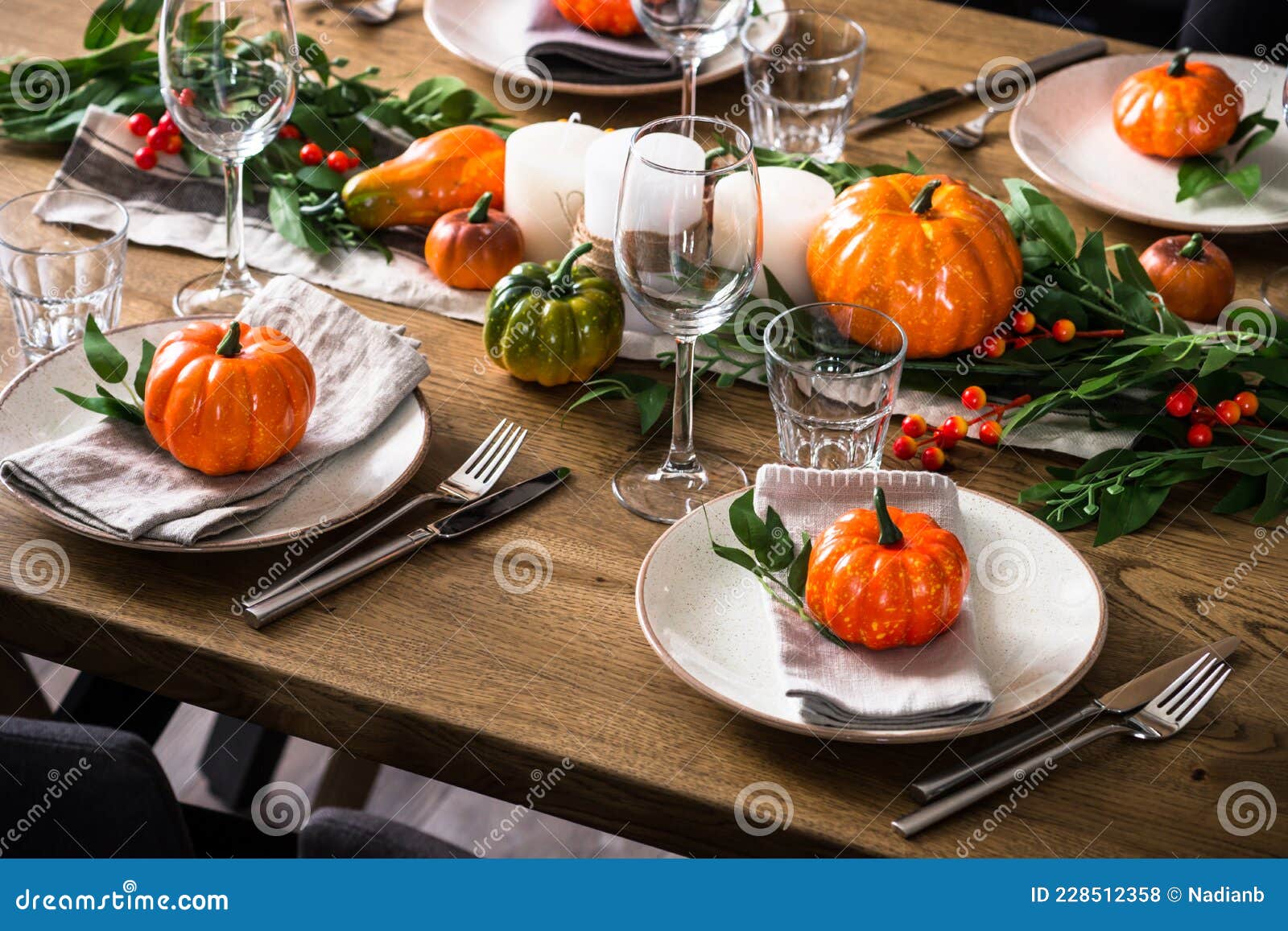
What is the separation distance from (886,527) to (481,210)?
60cm

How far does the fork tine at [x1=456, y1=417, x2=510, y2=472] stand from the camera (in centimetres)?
105

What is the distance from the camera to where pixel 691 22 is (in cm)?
135

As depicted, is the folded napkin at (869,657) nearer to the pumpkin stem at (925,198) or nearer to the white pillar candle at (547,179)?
the pumpkin stem at (925,198)

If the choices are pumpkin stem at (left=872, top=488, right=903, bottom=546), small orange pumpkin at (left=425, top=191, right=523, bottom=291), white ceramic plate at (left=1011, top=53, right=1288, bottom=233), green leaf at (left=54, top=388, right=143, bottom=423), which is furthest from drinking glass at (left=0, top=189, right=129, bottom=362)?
white ceramic plate at (left=1011, top=53, right=1288, bottom=233)

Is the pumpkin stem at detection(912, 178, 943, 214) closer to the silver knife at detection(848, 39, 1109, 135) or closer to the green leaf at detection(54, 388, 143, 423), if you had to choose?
the silver knife at detection(848, 39, 1109, 135)

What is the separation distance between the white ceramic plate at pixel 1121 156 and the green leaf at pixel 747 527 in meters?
0.68

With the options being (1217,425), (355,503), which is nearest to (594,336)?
(355,503)

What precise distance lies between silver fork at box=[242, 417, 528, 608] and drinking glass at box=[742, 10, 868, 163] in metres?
0.57

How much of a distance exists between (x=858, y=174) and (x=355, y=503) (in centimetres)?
64

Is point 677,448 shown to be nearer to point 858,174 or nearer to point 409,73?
point 858,174

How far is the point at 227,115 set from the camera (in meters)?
1.16

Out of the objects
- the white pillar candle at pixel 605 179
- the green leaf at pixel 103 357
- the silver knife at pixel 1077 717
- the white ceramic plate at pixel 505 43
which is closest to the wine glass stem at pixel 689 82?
the white ceramic plate at pixel 505 43

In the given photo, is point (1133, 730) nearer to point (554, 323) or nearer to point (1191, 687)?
point (1191, 687)

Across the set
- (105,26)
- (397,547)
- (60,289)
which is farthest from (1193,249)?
(105,26)
